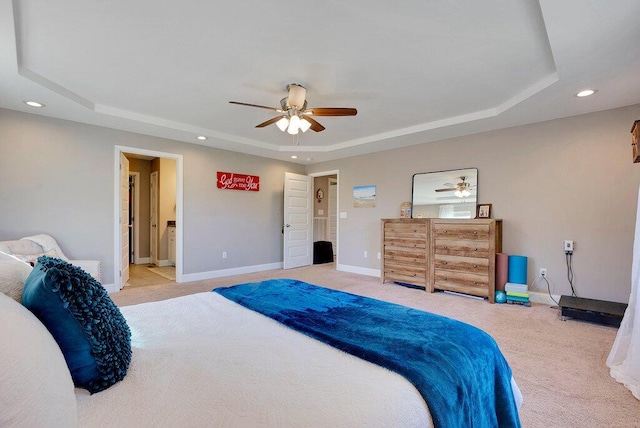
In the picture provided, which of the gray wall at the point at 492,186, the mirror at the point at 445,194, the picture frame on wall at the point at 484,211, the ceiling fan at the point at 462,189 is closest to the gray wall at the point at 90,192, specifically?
the gray wall at the point at 492,186

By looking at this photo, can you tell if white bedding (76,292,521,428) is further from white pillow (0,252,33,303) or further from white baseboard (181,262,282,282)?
white baseboard (181,262,282,282)

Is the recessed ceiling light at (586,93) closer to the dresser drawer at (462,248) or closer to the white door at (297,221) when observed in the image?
the dresser drawer at (462,248)

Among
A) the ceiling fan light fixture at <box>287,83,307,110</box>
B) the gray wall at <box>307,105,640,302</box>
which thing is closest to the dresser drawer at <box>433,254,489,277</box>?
the gray wall at <box>307,105,640,302</box>

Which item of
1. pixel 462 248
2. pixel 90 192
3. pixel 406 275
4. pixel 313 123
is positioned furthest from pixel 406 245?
pixel 90 192

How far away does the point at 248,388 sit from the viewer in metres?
0.89

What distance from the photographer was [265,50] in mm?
2414

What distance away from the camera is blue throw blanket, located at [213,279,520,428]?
1011 millimetres

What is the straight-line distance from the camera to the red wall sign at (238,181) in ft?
17.5

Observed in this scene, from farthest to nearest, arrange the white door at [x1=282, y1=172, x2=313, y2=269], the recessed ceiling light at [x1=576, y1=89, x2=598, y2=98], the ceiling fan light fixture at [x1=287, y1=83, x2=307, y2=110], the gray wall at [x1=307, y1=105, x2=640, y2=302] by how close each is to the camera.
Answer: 1. the white door at [x1=282, y1=172, x2=313, y2=269]
2. the gray wall at [x1=307, y1=105, x2=640, y2=302]
3. the ceiling fan light fixture at [x1=287, y1=83, x2=307, y2=110]
4. the recessed ceiling light at [x1=576, y1=89, x2=598, y2=98]

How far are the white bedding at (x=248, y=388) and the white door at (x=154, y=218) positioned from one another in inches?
243

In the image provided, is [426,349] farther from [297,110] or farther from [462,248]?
[462,248]

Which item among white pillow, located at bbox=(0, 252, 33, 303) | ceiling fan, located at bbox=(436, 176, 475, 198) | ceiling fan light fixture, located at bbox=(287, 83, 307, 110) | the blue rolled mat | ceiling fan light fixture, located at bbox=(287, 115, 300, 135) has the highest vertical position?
ceiling fan light fixture, located at bbox=(287, 83, 307, 110)

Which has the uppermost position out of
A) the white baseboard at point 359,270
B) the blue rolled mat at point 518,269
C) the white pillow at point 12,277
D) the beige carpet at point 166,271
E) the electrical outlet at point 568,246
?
the white pillow at point 12,277

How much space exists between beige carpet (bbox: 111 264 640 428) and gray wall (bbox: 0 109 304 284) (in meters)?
0.81
